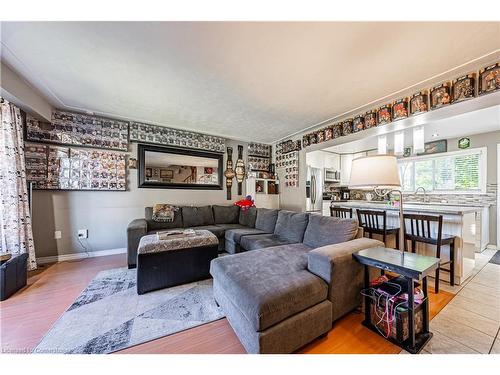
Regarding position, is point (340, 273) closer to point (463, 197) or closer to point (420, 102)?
point (420, 102)

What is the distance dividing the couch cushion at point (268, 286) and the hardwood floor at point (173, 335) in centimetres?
29

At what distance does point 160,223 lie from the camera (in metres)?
3.29

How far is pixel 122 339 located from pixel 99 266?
1.90m

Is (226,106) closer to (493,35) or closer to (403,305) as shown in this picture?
(493,35)

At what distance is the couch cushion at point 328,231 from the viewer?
6.78ft

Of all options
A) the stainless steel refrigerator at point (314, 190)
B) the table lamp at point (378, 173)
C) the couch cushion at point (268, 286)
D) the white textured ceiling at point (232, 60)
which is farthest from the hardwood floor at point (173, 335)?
the stainless steel refrigerator at point (314, 190)

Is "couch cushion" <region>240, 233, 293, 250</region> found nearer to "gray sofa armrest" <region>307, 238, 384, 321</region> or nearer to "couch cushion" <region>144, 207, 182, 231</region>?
"gray sofa armrest" <region>307, 238, 384, 321</region>

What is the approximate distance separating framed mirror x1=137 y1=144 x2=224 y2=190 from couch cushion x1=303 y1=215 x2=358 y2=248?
2548 mm

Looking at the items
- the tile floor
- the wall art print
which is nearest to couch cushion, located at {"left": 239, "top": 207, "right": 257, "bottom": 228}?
the wall art print

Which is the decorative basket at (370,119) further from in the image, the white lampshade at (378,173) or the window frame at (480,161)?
the window frame at (480,161)

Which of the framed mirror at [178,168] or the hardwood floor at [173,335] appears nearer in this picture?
the hardwood floor at [173,335]

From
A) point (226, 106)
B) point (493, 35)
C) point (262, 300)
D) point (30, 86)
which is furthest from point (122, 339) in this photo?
point (493, 35)

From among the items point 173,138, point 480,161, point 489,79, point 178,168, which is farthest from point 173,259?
point 480,161

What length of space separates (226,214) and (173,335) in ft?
8.63
